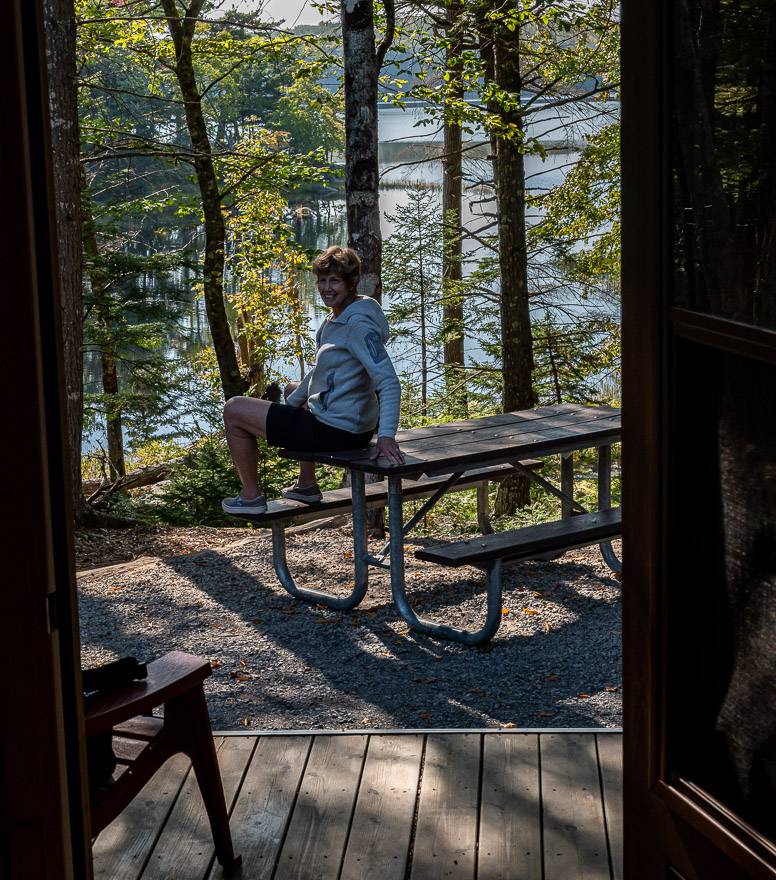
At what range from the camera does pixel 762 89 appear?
147cm

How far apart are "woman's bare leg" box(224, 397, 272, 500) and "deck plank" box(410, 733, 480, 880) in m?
2.18

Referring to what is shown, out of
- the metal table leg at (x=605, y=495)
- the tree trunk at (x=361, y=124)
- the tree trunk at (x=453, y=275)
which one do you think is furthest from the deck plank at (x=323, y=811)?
the tree trunk at (x=453, y=275)

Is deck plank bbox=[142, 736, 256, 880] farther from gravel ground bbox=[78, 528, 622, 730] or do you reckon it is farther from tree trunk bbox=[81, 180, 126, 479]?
tree trunk bbox=[81, 180, 126, 479]

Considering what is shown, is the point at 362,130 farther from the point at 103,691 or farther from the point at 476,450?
the point at 103,691

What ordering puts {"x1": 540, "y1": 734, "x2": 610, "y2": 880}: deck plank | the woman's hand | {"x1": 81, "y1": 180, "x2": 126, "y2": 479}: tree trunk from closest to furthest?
{"x1": 540, "y1": 734, "x2": 610, "y2": 880}: deck plank
the woman's hand
{"x1": 81, "y1": 180, "x2": 126, "y2": 479}: tree trunk

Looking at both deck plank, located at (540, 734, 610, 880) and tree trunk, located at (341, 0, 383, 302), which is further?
tree trunk, located at (341, 0, 383, 302)

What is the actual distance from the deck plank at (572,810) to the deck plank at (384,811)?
413 millimetres

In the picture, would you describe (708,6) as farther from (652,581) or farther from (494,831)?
(494,831)

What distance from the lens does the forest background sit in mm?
9180

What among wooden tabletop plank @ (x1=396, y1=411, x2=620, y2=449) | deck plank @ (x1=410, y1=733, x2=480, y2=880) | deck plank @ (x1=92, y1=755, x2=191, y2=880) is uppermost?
wooden tabletop plank @ (x1=396, y1=411, x2=620, y2=449)

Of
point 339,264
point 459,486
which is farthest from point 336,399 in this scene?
point 459,486

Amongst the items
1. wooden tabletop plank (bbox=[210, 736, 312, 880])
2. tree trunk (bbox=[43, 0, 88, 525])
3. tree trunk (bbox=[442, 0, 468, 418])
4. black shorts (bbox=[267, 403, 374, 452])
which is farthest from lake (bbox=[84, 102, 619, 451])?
wooden tabletop plank (bbox=[210, 736, 312, 880])

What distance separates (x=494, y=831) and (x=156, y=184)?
2571 centimetres

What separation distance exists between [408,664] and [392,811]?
5.74 feet
